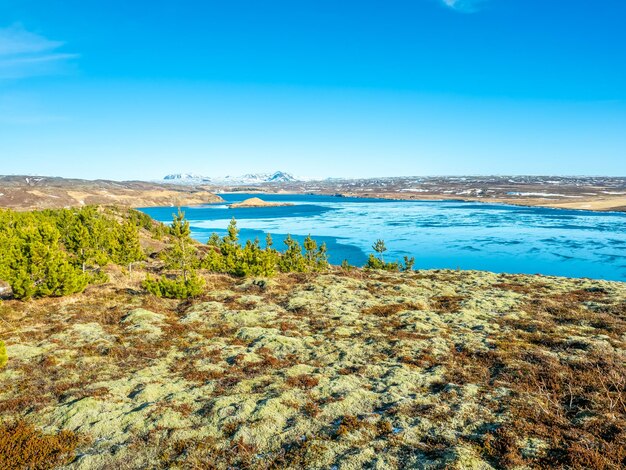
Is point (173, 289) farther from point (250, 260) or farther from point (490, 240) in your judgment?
point (490, 240)

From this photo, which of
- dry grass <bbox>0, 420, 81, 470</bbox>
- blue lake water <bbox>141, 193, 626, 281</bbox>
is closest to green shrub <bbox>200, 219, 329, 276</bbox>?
dry grass <bbox>0, 420, 81, 470</bbox>

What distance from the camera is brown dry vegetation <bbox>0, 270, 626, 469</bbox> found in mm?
8531

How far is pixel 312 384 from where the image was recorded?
39.2 ft

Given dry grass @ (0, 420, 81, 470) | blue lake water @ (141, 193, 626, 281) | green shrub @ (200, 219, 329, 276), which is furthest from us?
blue lake water @ (141, 193, 626, 281)

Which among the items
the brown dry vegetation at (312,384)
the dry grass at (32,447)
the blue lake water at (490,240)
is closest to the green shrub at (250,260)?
the brown dry vegetation at (312,384)

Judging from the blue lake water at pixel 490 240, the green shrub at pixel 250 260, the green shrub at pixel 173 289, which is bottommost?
the blue lake water at pixel 490 240

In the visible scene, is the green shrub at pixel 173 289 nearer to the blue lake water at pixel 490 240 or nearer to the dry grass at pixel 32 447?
the dry grass at pixel 32 447

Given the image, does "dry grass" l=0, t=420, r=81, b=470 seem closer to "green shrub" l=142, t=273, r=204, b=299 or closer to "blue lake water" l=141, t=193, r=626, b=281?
"green shrub" l=142, t=273, r=204, b=299

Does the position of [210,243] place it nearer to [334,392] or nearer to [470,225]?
[334,392]

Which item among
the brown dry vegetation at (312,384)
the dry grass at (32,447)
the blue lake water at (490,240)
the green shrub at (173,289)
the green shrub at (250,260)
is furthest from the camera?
the blue lake water at (490,240)

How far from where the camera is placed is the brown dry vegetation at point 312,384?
336 inches

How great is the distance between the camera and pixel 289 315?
67.4 ft

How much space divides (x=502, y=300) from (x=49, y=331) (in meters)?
24.6

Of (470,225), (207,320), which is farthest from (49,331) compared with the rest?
(470,225)
